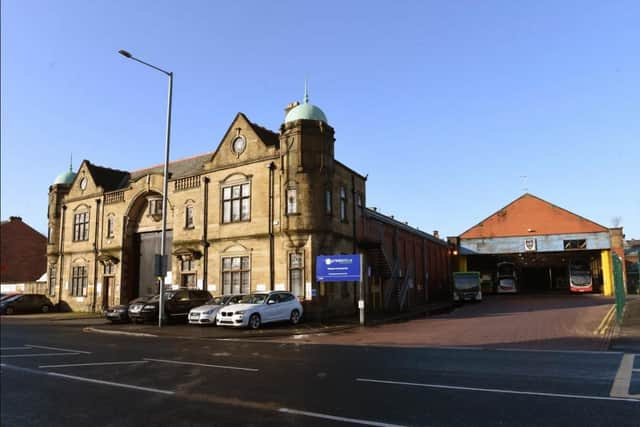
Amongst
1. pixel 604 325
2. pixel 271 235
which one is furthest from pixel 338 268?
pixel 604 325

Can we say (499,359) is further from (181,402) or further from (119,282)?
(119,282)

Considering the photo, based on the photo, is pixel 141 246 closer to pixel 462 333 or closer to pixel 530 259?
pixel 462 333

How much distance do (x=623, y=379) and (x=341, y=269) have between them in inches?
583

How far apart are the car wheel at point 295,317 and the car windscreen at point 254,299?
1861mm

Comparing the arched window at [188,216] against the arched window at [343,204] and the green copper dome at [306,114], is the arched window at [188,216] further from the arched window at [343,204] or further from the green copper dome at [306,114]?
the arched window at [343,204]

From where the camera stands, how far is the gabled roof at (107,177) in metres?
37.6

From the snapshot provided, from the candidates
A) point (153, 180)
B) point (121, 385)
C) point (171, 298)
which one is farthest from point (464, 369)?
point (153, 180)

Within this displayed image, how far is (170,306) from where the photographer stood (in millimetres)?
24047

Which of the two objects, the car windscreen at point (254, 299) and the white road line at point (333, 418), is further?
the car windscreen at point (254, 299)

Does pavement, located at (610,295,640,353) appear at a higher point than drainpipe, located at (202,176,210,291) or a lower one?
lower

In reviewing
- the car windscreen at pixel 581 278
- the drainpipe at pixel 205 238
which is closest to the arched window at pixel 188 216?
the drainpipe at pixel 205 238

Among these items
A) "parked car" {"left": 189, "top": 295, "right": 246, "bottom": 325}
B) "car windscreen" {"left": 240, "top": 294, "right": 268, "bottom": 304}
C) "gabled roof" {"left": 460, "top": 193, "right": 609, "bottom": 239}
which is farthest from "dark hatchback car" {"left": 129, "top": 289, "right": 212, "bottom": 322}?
"gabled roof" {"left": 460, "top": 193, "right": 609, "bottom": 239}

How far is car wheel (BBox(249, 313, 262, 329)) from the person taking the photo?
66.3 feet

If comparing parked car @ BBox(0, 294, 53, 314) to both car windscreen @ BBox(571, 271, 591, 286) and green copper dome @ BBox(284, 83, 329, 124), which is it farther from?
car windscreen @ BBox(571, 271, 591, 286)
